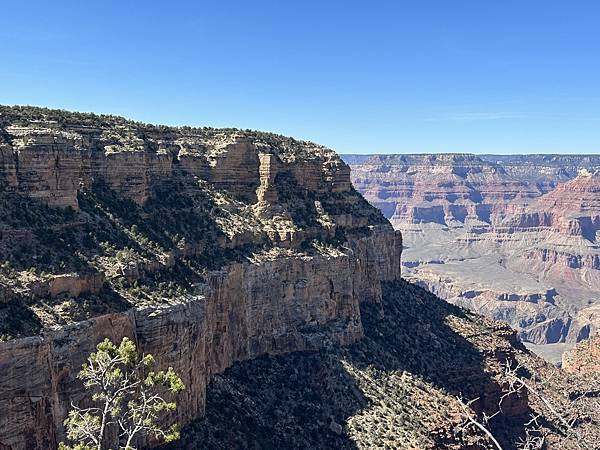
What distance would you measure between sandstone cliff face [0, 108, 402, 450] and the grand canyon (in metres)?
0.16

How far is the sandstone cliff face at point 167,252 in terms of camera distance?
39594mm

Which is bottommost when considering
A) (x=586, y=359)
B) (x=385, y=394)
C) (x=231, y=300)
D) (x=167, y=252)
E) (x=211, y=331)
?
(x=586, y=359)

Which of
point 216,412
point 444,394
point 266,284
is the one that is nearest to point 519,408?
point 444,394

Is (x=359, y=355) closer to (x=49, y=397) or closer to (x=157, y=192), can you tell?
(x=157, y=192)

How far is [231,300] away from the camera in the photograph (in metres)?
62.9

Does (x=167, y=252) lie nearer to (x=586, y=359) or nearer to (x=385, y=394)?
(x=385, y=394)

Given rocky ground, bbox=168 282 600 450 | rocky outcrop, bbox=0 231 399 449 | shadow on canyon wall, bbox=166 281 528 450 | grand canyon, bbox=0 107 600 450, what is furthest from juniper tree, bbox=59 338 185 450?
rocky ground, bbox=168 282 600 450

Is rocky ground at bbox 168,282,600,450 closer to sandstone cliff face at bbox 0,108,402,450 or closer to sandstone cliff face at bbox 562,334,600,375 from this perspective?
sandstone cliff face at bbox 0,108,402,450

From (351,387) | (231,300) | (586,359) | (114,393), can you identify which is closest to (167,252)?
(231,300)

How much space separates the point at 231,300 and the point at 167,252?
944cm

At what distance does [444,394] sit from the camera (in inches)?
2889

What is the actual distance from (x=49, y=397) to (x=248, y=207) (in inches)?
1566

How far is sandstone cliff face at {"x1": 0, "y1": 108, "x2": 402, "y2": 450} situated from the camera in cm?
3959

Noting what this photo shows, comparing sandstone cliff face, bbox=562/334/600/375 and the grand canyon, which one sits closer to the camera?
the grand canyon
